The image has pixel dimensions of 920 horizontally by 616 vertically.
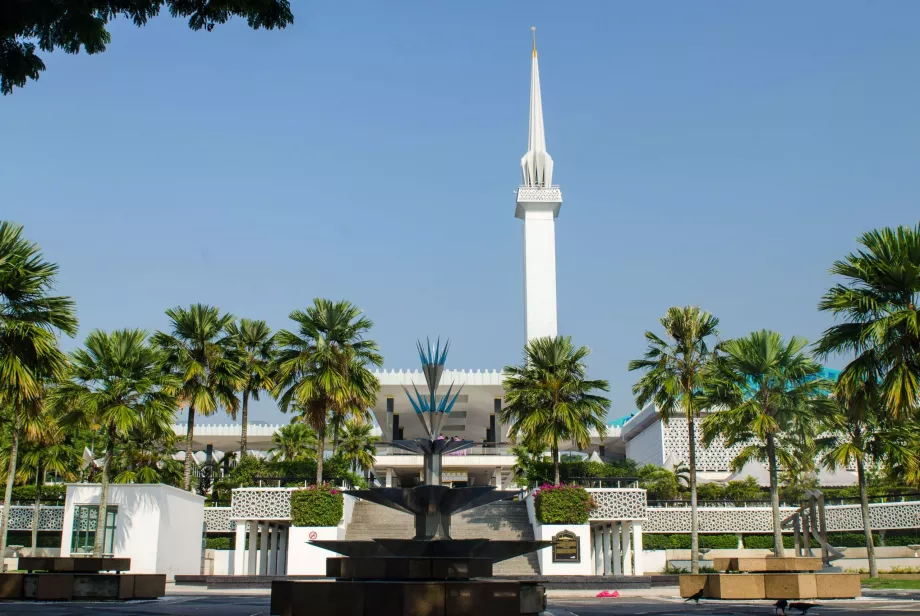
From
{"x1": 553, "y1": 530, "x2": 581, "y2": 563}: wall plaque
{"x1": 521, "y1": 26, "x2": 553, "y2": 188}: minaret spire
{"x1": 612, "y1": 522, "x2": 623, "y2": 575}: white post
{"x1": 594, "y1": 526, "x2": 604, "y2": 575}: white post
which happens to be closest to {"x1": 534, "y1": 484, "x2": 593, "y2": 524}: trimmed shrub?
{"x1": 553, "y1": 530, "x2": 581, "y2": 563}: wall plaque

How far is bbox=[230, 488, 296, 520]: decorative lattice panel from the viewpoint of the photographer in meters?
29.0

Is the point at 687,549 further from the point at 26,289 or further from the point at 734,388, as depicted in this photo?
the point at 26,289

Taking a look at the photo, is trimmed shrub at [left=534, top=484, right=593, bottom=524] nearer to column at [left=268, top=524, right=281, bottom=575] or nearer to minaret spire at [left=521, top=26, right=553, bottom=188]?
column at [left=268, top=524, right=281, bottom=575]

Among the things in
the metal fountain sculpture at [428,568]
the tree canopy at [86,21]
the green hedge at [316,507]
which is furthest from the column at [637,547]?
the tree canopy at [86,21]

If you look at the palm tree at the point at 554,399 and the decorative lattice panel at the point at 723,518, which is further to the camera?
the decorative lattice panel at the point at 723,518

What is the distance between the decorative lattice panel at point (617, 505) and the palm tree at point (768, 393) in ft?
11.5

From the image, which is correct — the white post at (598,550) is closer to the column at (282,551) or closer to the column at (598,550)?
the column at (598,550)

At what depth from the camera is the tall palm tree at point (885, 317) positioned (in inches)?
615

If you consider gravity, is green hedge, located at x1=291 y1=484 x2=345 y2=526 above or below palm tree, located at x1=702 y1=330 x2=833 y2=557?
below

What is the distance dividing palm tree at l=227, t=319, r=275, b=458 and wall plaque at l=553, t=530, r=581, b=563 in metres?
13.5

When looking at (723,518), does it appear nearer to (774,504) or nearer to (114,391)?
(774,504)

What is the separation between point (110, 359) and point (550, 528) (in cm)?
1465

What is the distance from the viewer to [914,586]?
20641mm

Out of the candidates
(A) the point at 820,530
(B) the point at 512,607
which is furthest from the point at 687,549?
(B) the point at 512,607
